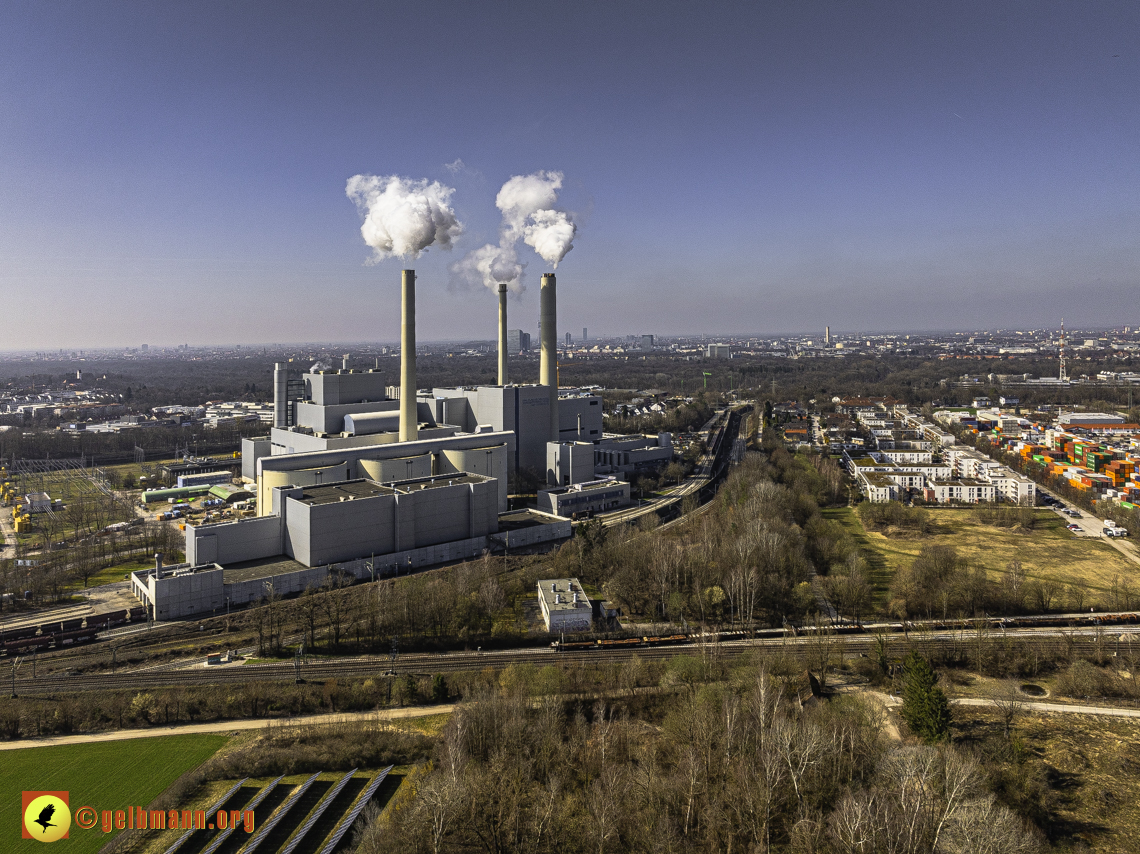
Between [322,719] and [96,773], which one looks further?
[322,719]

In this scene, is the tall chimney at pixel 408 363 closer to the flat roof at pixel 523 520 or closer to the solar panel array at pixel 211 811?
the flat roof at pixel 523 520

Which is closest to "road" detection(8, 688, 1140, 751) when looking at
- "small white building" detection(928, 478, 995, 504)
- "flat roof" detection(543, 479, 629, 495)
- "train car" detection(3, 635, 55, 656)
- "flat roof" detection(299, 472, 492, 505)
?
"train car" detection(3, 635, 55, 656)

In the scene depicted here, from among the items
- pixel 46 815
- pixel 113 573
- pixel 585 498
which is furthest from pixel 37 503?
pixel 46 815

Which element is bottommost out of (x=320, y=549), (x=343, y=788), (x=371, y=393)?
(x=343, y=788)

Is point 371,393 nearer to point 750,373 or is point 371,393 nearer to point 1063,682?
point 1063,682

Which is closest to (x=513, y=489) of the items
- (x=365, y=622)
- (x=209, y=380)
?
(x=365, y=622)

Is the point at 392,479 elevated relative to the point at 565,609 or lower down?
elevated

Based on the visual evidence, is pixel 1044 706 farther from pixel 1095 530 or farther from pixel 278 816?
pixel 1095 530
